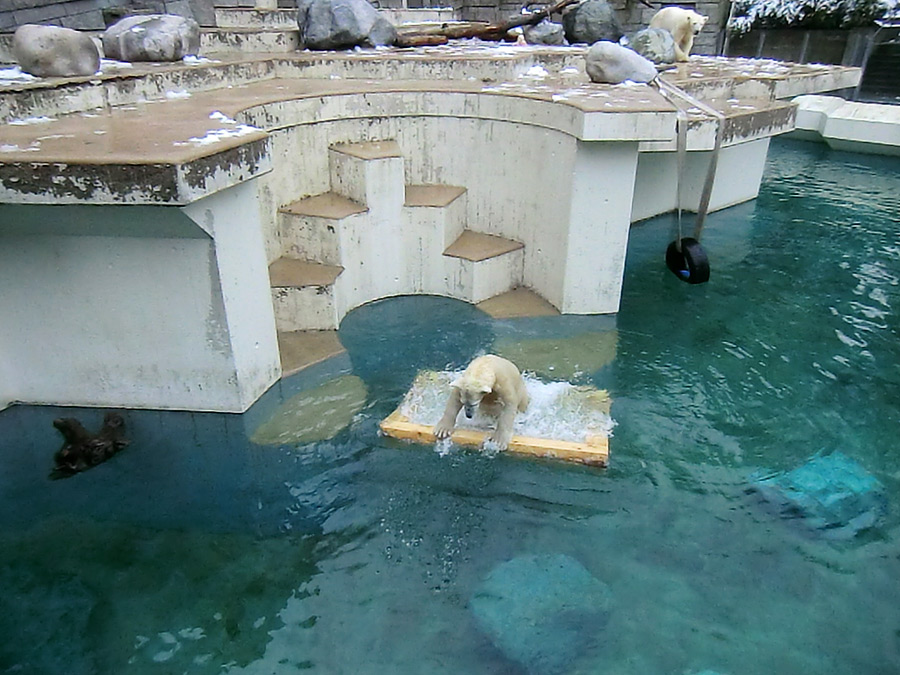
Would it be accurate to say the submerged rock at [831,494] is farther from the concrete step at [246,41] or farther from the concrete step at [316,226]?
the concrete step at [246,41]

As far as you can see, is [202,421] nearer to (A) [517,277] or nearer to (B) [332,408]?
(B) [332,408]

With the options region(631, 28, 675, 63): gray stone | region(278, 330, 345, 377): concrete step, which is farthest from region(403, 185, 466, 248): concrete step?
region(631, 28, 675, 63): gray stone

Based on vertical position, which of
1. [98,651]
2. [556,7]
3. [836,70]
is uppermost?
[556,7]

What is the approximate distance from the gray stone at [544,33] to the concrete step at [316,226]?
6.58 m

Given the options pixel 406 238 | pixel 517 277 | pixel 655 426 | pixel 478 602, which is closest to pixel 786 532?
pixel 655 426

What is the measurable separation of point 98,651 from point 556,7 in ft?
39.9

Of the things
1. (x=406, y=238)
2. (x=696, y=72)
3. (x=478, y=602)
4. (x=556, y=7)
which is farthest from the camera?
(x=556, y=7)

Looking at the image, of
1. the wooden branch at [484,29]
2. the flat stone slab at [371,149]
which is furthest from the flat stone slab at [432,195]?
the wooden branch at [484,29]

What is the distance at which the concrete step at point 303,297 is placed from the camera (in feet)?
20.7

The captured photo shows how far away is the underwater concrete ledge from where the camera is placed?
4.62 metres

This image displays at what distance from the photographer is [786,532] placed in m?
4.33

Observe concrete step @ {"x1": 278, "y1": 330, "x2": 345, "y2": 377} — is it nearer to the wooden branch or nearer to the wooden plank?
the wooden plank

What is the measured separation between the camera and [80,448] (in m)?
4.81

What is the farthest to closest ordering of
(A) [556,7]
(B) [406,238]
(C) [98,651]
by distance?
(A) [556,7] < (B) [406,238] < (C) [98,651]
